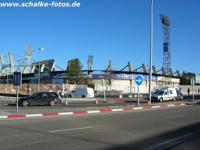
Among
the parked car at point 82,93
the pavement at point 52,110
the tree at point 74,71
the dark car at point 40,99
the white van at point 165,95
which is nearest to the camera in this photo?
the pavement at point 52,110

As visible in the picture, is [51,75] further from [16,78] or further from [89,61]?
[16,78]

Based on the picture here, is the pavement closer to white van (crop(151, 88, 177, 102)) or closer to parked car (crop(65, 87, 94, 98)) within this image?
white van (crop(151, 88, 177, 102))

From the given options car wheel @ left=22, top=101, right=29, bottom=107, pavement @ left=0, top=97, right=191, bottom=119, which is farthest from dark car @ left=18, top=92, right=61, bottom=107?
pavement @ left=0, top=97, right=191, bottom=119

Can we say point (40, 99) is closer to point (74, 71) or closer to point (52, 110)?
point (52, 110)

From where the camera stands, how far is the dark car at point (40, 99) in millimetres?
38900

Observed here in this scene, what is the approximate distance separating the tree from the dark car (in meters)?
74.2

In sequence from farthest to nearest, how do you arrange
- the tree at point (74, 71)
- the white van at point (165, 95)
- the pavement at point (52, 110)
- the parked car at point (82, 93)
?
the tree at point (74, 71) < the parked car at point (82, 93) < the white van at point (165, 95) < the pavement at point (52, 110)

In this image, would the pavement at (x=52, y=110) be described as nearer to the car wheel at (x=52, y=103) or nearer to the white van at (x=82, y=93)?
the car wheel at (x=52, y=103)

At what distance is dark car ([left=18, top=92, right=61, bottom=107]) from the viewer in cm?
3890

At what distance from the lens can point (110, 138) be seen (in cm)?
1341

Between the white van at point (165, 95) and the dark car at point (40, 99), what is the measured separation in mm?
17624

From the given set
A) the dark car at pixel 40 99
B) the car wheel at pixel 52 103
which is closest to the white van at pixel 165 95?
the dark car at pixel 40 99

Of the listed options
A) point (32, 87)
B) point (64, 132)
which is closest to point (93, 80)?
point (32, 87)

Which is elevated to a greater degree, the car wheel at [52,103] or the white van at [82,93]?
the white van at [82,93]
